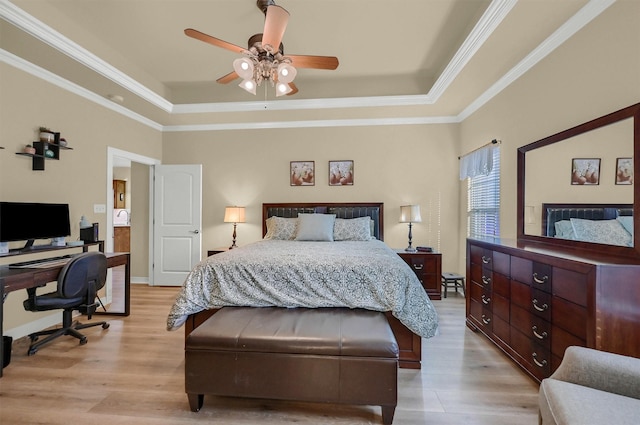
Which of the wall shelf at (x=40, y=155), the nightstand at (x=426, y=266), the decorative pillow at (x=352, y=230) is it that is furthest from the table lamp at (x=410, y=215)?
the wall shelf at (x=40, y=155)

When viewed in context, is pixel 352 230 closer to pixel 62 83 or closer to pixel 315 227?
pixel 315 227

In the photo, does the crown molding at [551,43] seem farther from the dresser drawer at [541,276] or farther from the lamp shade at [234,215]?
the lamp shade at [234,215]

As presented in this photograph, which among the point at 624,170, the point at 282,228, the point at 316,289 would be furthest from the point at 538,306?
the point at 282,228

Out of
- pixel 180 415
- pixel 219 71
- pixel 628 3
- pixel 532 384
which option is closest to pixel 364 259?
pixel 532 384

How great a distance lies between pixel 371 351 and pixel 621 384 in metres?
1.04

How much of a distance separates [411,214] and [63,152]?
14.5 ft

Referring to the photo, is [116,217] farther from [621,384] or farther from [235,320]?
[621,384]

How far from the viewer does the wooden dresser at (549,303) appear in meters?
1.48

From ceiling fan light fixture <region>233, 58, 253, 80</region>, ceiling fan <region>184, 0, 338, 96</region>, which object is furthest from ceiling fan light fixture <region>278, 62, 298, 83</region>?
ceiling fan light fixture <region>233, 58, 253, 80</region>

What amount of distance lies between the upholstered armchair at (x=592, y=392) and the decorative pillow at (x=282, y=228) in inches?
124

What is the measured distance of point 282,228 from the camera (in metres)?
4.11

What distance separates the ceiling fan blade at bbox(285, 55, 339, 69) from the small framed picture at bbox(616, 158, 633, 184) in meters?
2.07

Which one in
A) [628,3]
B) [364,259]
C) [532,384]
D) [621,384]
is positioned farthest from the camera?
[364,259]

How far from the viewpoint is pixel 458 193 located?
4.46 m
